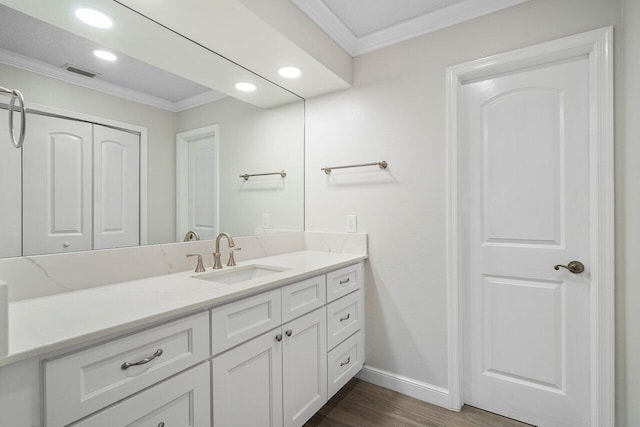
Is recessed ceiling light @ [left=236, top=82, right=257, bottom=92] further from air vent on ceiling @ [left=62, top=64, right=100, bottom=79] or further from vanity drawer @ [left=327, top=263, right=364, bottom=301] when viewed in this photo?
vanity drawer @ [left=327, top=263, right=364, bottom=301]

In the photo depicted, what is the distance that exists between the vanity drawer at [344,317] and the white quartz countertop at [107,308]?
375 millimetres

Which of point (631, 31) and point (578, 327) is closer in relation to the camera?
point (631, 31)

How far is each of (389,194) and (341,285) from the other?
27.3 inches

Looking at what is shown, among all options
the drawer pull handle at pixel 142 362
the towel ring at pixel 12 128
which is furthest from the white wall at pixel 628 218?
the towel ring at pixel 12 128

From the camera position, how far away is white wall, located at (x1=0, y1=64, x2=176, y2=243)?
1243 millimetres

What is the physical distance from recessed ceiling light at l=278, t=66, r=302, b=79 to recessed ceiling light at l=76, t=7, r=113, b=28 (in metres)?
0.94

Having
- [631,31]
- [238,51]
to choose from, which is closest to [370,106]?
[238,51]

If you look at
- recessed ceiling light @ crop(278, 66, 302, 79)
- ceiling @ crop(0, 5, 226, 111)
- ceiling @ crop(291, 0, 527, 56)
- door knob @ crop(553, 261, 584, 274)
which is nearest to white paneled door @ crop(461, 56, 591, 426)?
door knob @ crop(553, 261, 584, 274)

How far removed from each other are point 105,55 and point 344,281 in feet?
5.60

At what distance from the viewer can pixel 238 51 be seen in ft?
5.88

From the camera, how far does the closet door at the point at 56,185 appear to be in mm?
1194

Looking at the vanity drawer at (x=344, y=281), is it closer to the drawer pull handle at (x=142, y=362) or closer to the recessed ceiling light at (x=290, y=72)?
the drawer pull handle at (x=142, y=362)

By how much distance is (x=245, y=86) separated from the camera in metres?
2.08

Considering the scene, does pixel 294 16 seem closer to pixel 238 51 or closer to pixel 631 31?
pixel 238 51
